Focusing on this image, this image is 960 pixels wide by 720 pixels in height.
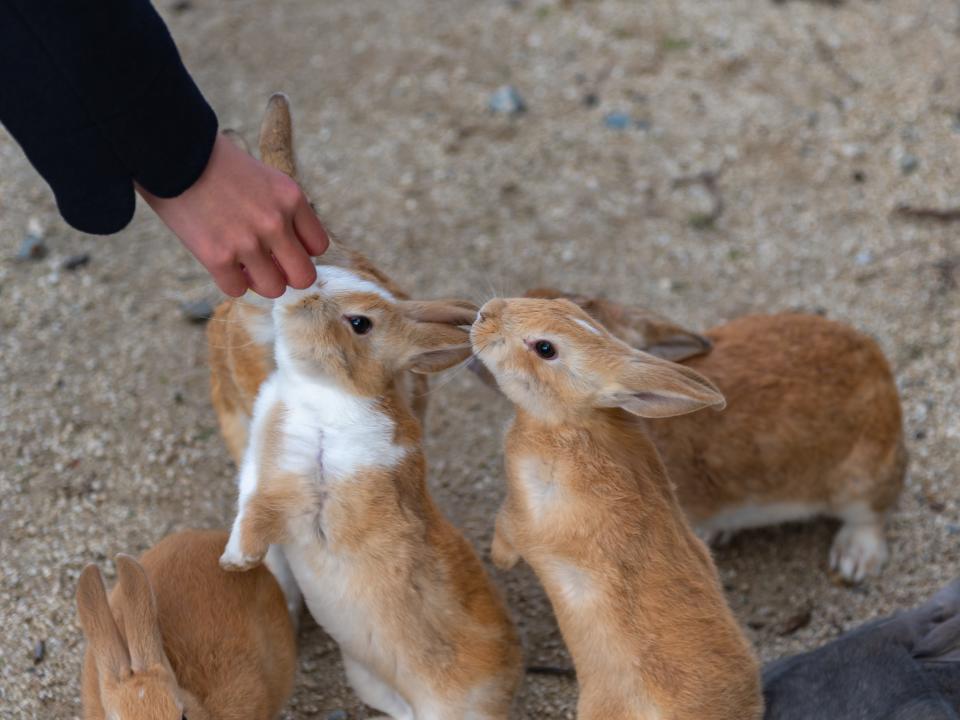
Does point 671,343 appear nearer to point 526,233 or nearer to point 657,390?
point 657,390

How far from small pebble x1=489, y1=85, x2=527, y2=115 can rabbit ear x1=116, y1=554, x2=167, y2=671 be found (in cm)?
443

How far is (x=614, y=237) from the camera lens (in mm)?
6367

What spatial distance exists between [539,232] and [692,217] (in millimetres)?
903

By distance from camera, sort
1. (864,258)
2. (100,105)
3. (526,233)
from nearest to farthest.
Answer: (100,105)
(864,258)
(526,233)

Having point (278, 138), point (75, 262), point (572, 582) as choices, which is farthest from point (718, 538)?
point (75, 262)

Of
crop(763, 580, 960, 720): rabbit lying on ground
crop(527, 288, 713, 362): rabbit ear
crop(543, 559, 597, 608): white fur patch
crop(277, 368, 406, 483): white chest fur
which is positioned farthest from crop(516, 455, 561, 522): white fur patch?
crop(763, 580, 960, 720): rabbit lying on ground

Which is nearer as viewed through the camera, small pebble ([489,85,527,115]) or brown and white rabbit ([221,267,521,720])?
brown and white rabbit ([221,267,521,720])

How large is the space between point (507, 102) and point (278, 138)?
9.94 feet

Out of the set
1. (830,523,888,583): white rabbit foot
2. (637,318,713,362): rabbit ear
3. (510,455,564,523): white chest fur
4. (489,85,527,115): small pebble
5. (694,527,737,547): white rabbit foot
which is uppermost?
(510,455,564,523): white chest fur

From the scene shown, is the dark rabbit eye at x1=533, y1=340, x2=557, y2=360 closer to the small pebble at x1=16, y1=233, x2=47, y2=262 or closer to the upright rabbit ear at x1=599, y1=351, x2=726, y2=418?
the upright rabbit ear at x1=599, y1=351, x2=726, y2=418

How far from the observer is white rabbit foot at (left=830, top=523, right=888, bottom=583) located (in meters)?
4.94

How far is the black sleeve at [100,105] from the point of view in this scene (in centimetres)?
295

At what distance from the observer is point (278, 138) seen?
14.2 feet

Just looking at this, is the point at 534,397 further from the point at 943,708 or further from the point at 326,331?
the point at 943,708
